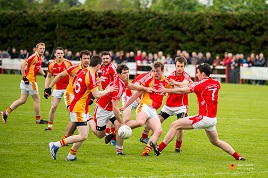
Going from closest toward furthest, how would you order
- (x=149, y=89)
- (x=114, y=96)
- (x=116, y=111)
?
(x=116, y=111) → (x=114, y=96) → (x=149, y=89)

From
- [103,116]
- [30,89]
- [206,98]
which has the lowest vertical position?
[103,116]

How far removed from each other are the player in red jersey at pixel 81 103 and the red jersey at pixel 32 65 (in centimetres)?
699

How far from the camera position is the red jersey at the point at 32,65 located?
19.6 meters

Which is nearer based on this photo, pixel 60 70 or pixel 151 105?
pixel 151 105

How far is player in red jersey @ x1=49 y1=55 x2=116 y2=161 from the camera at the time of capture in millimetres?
12641

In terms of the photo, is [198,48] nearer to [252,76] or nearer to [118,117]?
[252,76]

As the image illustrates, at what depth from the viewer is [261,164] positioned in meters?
13.0

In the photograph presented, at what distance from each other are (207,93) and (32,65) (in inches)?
318

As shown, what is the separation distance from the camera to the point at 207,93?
13.1m

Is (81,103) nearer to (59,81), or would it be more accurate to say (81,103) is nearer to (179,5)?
(59,81)

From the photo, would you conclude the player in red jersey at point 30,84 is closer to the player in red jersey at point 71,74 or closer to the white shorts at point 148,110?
the player in red jersey at point 71,74

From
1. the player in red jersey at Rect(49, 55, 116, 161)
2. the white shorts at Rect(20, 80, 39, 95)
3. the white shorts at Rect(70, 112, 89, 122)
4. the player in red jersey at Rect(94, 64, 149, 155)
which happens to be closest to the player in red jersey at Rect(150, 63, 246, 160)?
the player in red jersey at Rect(94, 64, 149, 155)

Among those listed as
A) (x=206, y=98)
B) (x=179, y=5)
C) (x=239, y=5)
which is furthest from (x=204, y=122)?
(x=179, y=5)

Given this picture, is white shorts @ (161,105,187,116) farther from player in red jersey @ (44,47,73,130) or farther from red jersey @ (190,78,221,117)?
player in red jersey @ (44,47,73,130)
